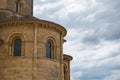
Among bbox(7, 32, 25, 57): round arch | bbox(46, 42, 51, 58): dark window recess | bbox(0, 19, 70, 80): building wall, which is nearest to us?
bbox(0, 19, 70, 80): building wall

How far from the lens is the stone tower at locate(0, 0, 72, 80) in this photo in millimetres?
27250

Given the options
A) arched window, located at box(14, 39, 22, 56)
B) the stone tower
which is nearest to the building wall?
the stone tower

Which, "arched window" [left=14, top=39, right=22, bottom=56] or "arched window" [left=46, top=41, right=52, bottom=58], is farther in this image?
"arched window" [left=46, top=41, right=52, bottom=58]

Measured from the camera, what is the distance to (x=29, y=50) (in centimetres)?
2770

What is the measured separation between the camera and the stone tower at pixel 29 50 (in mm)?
27250

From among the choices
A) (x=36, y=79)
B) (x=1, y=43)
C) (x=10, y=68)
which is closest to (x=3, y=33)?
(x=1, y=43)

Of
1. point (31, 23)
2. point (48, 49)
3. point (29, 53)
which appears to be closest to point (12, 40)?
point (29, 53)

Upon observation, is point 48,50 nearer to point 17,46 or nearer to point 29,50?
point 29,50

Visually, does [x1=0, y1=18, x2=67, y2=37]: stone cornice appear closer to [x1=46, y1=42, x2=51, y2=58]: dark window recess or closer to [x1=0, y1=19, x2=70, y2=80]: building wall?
[x1=0, y1=19, x2=70, y2=80]: building wall

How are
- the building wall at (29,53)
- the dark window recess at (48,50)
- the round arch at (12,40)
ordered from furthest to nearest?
the dark window recess at (48,50), the round arch at (12,40), the building wall at (29,53)

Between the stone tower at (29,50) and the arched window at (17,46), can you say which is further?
the arched window at (17,46)

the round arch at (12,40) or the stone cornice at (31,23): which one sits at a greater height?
the stone cornice at (31,23)

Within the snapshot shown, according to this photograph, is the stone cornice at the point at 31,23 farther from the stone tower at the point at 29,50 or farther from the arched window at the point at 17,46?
the arched window at the point at 17,46

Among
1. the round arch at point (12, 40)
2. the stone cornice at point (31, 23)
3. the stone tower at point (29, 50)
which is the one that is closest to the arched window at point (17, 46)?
the stone tower at point (29, 50)
